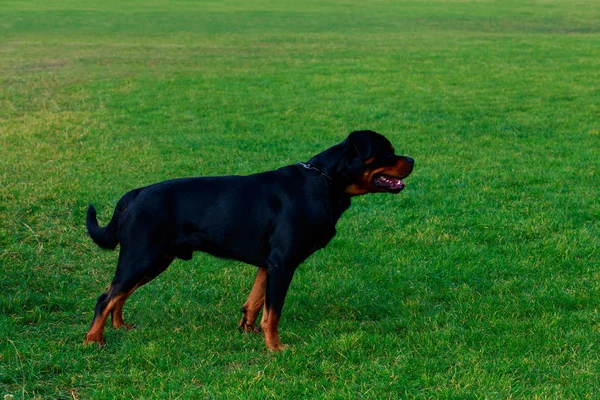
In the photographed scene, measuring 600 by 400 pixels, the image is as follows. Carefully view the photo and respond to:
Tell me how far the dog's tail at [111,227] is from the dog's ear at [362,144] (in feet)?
5.38

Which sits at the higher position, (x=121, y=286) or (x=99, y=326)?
(x=121, y=286)

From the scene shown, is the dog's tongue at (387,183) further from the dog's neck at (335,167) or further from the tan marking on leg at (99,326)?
the tan marking on leg at (99,326)

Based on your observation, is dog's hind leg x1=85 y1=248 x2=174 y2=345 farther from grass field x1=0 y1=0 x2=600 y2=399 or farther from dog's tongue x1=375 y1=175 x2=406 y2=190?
dog's tongue x1=375 y1=175 x2=406 y2=190

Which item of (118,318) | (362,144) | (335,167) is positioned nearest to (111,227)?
(118,318)

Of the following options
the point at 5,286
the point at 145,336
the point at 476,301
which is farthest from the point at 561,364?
the point at 5,286

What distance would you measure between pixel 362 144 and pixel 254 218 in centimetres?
95

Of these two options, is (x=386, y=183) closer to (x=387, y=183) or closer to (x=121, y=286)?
(x=387, y=183)

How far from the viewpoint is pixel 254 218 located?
18.0 ft

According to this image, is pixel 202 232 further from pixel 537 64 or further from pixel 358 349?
pixel 537 64

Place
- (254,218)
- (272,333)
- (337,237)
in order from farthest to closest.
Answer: (337,237)
(254,218)
(272,333)

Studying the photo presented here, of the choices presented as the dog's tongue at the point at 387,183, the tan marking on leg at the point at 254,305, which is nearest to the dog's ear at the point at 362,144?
the dog's tongue at the point at 387,183

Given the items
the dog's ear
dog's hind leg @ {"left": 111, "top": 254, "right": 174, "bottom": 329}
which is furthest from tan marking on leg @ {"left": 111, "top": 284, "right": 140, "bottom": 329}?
the dog's ear

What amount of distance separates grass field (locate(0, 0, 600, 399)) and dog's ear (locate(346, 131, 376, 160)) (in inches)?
51.6

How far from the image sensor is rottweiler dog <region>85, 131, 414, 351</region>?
5352mm
